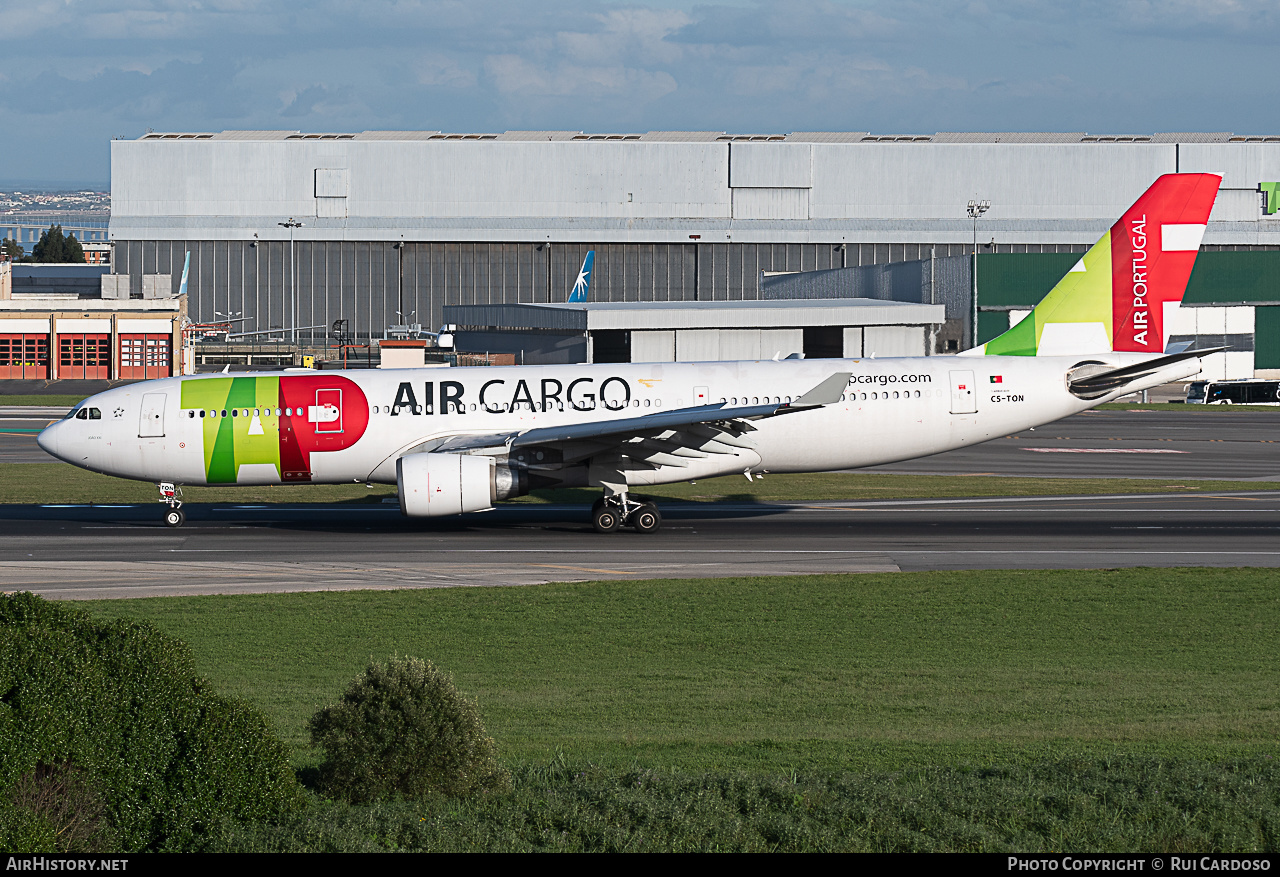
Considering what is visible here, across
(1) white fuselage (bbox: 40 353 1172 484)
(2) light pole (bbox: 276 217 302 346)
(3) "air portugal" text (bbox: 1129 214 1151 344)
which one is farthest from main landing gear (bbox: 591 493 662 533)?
(2) light pole (bbox: 276 217 302 346)

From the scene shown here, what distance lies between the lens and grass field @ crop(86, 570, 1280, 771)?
15.0 m

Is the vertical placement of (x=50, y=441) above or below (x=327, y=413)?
below

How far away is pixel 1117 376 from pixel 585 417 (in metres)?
14.8

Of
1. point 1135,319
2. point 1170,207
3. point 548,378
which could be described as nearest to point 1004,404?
point 1135,319

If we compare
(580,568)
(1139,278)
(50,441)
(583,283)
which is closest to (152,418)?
(50,441)

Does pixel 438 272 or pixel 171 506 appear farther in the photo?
pixel 438 272

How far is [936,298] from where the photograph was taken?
362ft

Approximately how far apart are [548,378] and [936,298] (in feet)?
264

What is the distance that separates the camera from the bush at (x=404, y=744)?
A: 11867mm

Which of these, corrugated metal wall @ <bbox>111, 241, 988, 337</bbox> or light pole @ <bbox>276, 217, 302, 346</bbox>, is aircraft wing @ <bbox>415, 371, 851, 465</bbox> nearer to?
light pole @ <bbox>276, 217, 302, 346</bbox>

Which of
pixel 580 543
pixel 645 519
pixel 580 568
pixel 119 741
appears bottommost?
pixel 580 568

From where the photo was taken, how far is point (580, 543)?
33.3 m

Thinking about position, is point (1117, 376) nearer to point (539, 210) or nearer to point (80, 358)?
point (80, 358)
